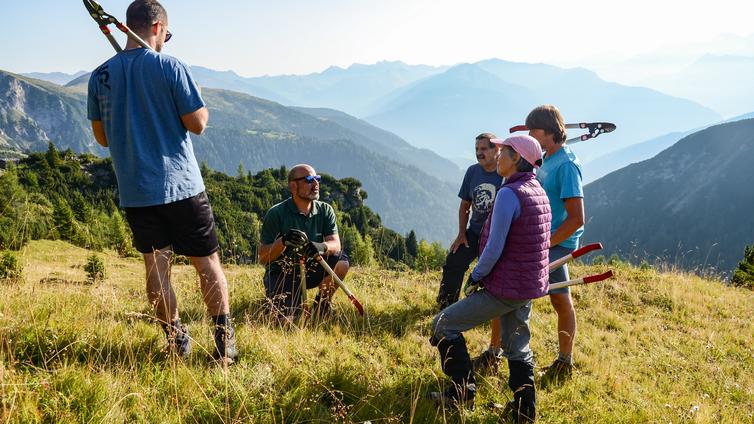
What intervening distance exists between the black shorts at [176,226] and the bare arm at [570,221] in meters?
3.16

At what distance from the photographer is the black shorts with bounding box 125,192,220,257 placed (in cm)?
316

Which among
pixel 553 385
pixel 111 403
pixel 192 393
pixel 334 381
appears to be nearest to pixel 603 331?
pixel 553 385

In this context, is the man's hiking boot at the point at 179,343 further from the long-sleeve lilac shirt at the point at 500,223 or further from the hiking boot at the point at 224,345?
the long-sleeve lilac shirt at the point at 500,223

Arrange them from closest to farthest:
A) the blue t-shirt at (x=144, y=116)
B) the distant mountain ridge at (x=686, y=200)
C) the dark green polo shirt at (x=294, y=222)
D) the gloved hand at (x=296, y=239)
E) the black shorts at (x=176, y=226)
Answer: the blue t-shirt at (x=144, y=116) < the black shorts at (x=176, y=226) < the gloved hand at (x=296, y=239) < the dark green polo shirt at (x=294, y=222) < the distant mountain ridge at (x=686, y=200)

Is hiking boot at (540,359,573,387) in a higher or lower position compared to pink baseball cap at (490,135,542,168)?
lower

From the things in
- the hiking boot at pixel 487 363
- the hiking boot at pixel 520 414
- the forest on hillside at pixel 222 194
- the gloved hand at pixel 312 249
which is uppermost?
the gloved hand at pixel 312 249

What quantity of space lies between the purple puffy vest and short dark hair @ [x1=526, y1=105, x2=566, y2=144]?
972 mm

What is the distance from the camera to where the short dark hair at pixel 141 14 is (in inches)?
123

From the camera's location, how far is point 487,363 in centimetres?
431

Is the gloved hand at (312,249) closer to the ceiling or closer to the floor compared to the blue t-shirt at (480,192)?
closer to the floor

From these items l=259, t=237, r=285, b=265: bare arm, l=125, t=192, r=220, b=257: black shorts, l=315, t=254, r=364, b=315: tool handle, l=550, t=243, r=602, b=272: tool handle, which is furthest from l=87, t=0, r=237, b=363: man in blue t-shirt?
l=550, t=243, r=602, b=272: tool handle

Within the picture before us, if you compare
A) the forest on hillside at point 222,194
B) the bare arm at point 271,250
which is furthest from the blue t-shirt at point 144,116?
the forest on hillside at point 222,194

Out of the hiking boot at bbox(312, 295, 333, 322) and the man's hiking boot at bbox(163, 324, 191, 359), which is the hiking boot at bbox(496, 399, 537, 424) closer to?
the hiking boot at bbox(312, 295, 333, 322)

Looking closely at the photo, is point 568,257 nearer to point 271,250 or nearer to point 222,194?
point 271,250
